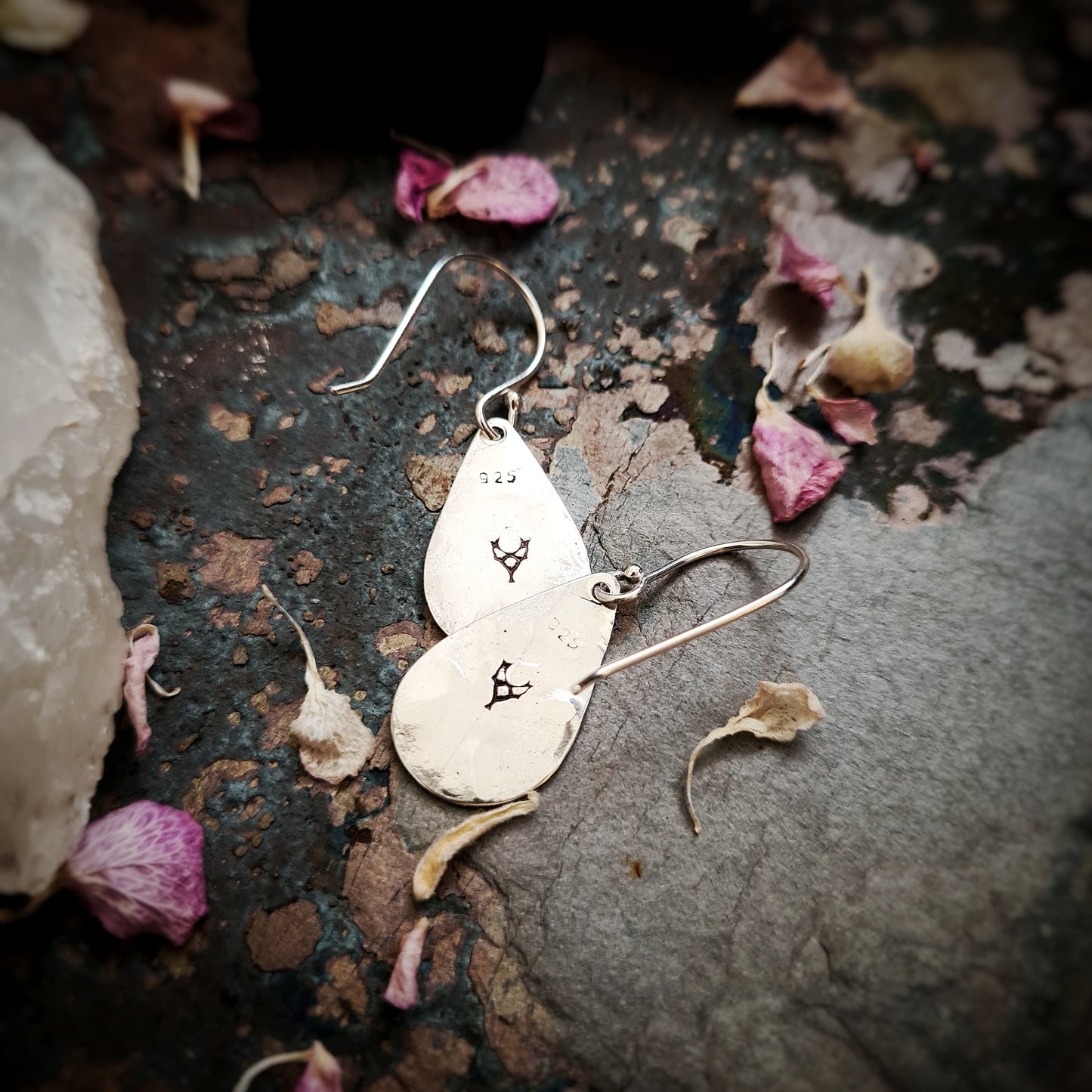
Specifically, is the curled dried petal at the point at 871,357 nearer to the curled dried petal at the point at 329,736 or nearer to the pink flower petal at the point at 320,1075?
the curled dried petal at the point at 329,736

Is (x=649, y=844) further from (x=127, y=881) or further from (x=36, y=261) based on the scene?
(x=36, y=261)

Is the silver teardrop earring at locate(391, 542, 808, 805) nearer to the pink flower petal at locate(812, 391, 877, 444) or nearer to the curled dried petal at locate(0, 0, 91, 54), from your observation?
the pink flower petal at locate(812, 391, 877, 444)

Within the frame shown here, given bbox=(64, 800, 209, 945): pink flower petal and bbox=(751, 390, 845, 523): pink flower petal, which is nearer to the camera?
bbox=(64, 800, 209, 945): pink flower petal

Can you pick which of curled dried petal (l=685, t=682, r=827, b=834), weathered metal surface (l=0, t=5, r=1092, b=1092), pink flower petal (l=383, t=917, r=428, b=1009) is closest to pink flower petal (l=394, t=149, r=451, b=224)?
weathered metal surface (l=0, t=5, r=1092, b=1092)

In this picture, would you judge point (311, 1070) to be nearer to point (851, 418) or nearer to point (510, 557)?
point (510, 557)

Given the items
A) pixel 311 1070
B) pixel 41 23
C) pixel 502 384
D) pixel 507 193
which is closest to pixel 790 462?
pixel 502 384

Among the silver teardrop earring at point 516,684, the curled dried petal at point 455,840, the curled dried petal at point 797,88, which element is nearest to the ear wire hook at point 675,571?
the silver teardrop earring at point 516,684

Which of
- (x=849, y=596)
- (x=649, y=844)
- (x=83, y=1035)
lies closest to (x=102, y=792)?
(x=83, y=1035)
